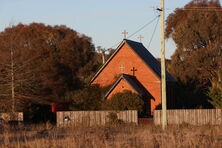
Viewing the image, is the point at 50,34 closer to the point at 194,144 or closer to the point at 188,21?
the point at 188,21

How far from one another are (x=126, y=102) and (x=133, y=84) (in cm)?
494

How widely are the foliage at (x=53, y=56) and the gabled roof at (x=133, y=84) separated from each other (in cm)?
730

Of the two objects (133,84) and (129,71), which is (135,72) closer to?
(129,71)

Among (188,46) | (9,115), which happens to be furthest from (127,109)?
(188,46)

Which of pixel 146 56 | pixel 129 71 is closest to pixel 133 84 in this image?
pixel 129 71

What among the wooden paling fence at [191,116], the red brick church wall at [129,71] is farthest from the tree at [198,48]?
the wooden paling fence at [191,116]

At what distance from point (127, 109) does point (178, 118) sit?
5.53 meters

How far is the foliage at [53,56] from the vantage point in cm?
5407

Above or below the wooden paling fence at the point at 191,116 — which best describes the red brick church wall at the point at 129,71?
above

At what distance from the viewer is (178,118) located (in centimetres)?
4031

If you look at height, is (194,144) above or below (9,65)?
below

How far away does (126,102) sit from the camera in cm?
4453

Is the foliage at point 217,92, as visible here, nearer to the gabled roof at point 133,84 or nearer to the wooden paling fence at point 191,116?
the wooden paling fence at point 191,116

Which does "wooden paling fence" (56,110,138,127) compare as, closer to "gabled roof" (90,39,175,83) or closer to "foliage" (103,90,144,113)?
"foliage" (103,90,144,113)
